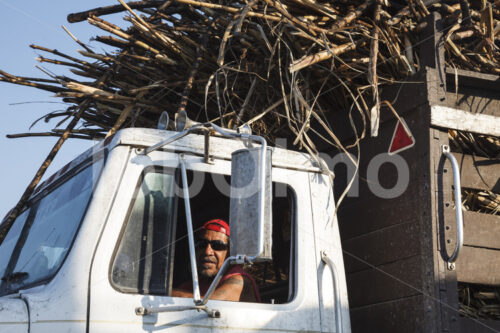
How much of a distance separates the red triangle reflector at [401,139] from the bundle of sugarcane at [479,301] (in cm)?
71

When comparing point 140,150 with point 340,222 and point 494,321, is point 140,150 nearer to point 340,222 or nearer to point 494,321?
point 340,222

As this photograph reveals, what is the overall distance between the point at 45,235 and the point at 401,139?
178 centimetres

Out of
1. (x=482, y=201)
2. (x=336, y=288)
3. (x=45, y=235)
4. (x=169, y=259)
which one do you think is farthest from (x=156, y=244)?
(x=482, y=201)

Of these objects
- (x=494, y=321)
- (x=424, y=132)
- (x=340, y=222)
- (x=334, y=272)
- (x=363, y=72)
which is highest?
(x=363, y=72)

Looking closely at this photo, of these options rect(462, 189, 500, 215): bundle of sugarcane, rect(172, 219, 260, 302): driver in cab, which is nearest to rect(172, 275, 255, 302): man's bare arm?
rect(172, 219, 260, 302): driver in cab

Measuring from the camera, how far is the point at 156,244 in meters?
3.05

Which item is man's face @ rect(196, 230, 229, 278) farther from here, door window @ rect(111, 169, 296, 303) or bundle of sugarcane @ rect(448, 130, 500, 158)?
bundle of sugarcane @ rect(448, 130, 500, 158)

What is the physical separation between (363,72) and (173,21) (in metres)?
1.41

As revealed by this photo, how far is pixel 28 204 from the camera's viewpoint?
12.5 feet

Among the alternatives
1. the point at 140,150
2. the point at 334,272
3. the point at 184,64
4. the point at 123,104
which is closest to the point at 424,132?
the point at 334,272

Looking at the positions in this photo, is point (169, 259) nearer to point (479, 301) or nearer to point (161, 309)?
point (161, 309)

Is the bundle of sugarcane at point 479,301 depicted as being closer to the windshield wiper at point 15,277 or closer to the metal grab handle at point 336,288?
the metal grab handle at point 336,288

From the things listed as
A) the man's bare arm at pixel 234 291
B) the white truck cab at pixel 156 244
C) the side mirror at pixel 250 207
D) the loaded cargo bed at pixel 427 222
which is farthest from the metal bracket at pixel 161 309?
the loaded cargo bed at pixel 427 222

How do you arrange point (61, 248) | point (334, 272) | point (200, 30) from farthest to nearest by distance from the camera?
1. point (200, 30)
2. point (334, 272)
3. point (61, 248)
